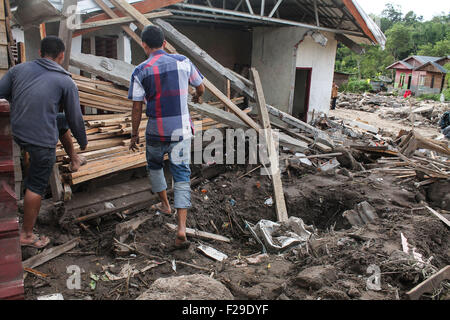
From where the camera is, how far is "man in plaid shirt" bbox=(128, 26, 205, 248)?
152 inches

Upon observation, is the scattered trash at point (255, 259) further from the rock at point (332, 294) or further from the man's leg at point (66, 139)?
the man's leg at point (66, 139)

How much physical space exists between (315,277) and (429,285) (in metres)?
1.05

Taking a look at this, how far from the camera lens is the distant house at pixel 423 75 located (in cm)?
4297

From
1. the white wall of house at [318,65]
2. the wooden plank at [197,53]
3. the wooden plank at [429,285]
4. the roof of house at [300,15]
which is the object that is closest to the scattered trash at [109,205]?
the wooden plank at [429,285]

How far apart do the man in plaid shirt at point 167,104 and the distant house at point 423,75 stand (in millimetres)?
45480

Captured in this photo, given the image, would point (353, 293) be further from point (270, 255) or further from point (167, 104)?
point (167, 104)

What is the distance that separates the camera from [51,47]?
11.6 feet

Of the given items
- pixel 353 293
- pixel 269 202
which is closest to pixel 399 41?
pixel 269 202

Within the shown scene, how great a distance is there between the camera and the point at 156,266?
373 cm

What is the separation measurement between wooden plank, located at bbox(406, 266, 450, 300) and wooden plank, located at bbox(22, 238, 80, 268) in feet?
11.2

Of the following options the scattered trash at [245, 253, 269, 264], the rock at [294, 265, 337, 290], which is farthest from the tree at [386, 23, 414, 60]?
the rock at [294, 265, 337, 290]

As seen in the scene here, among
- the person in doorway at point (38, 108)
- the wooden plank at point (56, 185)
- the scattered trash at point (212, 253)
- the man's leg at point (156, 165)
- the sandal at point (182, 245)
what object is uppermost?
the person in doorway at point (38, 108)
